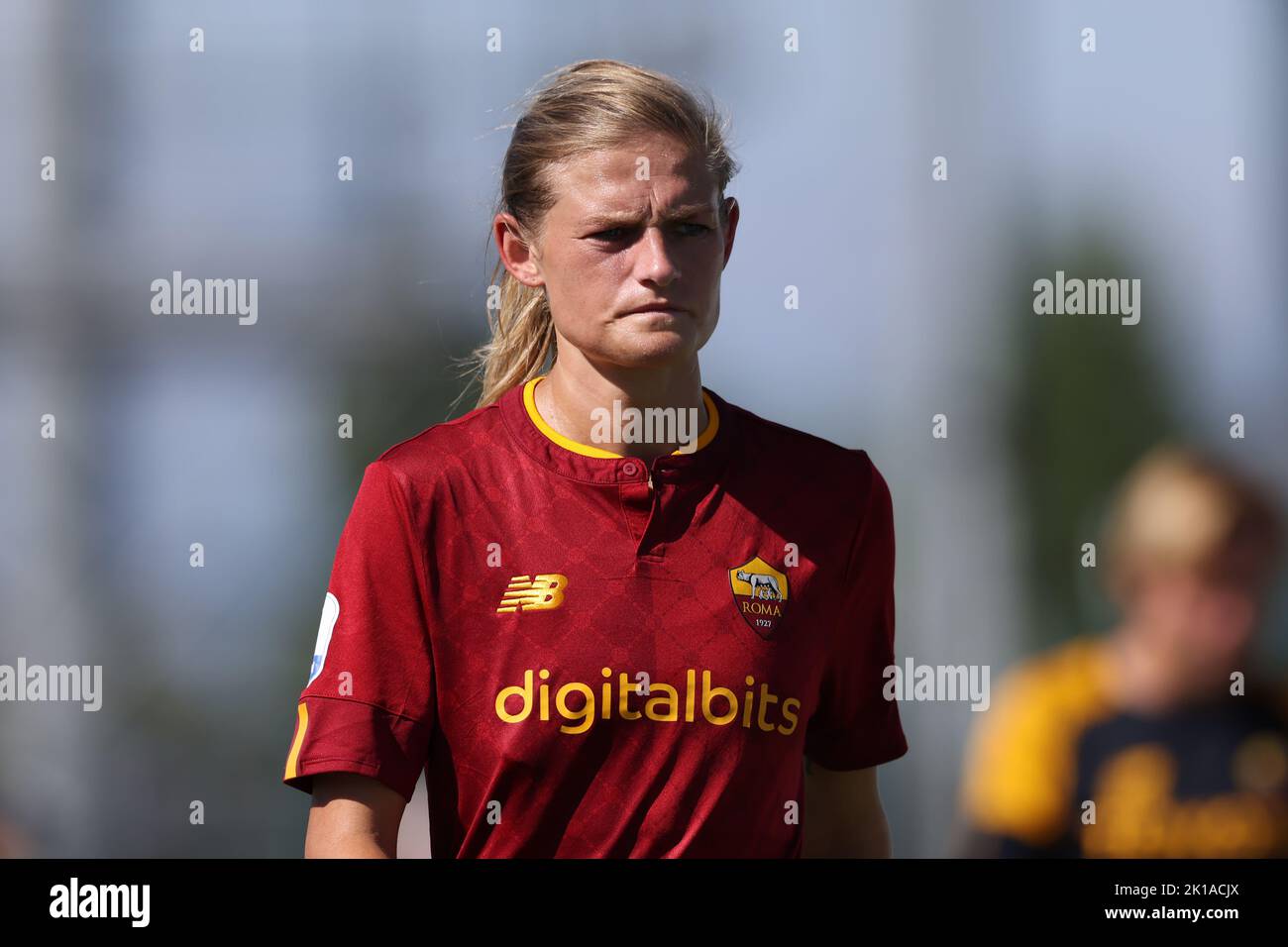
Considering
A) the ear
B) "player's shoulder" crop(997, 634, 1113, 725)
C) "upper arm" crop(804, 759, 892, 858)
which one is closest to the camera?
the ear

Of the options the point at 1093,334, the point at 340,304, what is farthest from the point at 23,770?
the point at 1093,334

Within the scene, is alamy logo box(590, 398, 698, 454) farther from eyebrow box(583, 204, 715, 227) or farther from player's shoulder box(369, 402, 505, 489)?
eyebrow box(583, 204, 715, 227)

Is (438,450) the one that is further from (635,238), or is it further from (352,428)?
(352,428)

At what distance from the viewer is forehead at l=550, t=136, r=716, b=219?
2352mm

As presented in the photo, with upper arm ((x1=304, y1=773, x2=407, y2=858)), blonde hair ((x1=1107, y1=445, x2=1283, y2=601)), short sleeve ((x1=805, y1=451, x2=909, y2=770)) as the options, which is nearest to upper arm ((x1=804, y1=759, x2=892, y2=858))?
short sleeve ((x1=805, y1=451, x2=909, y2=770))

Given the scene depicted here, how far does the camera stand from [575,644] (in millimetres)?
2301

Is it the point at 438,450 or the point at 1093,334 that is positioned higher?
the point at 438,450

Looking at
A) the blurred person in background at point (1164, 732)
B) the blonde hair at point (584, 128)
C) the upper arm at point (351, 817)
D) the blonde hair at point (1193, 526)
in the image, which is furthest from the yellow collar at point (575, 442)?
the blonde hair at point (1193, 526)

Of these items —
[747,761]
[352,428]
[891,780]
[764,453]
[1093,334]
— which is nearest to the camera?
[747,761]

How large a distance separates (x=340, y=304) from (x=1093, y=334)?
13.1ft

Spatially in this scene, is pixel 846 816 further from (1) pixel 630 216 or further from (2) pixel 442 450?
(1) pixel 630 216

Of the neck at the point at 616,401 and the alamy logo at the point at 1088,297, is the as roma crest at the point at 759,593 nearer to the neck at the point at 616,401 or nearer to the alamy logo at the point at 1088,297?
the neck at the point at 616,401

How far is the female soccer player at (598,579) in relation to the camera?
2287 mm

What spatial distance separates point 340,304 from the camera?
21.8ft
